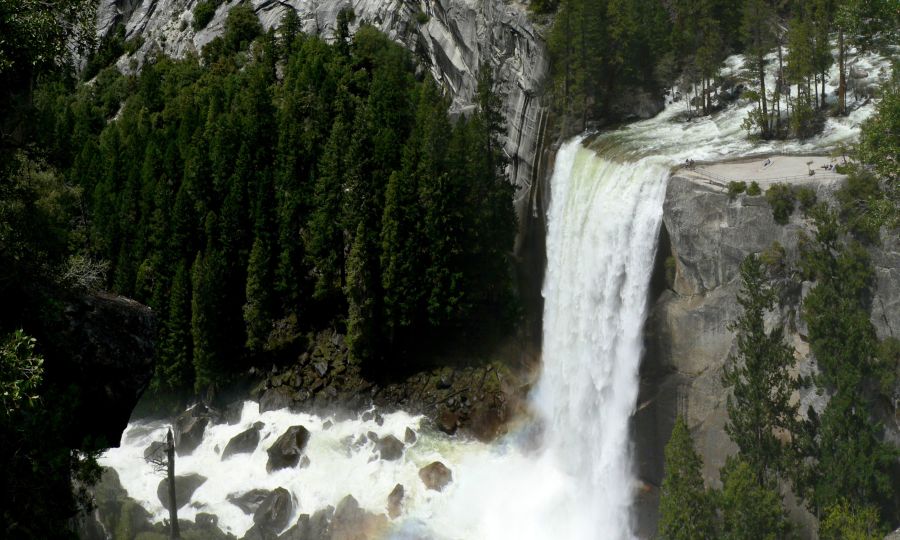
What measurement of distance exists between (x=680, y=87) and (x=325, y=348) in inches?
1042

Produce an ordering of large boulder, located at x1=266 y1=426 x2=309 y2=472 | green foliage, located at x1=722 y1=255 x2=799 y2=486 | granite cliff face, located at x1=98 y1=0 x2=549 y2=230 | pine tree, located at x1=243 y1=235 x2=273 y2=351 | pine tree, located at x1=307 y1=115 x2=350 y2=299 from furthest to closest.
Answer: pine tree, located at x1=243 y1=235 x2=273 y2=351 → granite cliff face, located at x1=98 y1=0 x2=549 y2=230 → pine tree, located at x1=307 y1=115 x2=350 y2=299 → large boulder, located at x1=266 y1=426 x2=309 y2=472 → green foliage, located at x1=722 y1=255 x2=799 y2=486

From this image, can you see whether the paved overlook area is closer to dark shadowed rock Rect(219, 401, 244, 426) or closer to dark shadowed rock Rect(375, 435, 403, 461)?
dark shadowed rock Rect(375, 435, 403, 461)

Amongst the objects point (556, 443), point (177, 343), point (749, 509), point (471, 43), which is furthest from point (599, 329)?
point (177, 343)

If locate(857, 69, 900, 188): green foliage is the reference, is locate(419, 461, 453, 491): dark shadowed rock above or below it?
below

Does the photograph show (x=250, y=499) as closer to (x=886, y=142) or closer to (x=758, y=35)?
(x=886, y=142)

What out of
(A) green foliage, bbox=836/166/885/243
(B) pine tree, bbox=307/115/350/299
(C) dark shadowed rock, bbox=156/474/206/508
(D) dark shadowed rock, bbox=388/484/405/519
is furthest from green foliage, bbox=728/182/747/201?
(C) dark shadowed rock, bbox=156/474/206/508

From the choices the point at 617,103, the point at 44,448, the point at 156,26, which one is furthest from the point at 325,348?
the point at 156,26

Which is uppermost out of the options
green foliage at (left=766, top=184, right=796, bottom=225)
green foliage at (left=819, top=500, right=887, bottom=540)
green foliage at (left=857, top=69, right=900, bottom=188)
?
green foliage at (left=857, top=69, right=900, bottom=188)

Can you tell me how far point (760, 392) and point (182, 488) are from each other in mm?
28599

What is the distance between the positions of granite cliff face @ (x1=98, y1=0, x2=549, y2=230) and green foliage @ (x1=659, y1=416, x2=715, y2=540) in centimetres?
2066

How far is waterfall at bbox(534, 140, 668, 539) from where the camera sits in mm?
37188

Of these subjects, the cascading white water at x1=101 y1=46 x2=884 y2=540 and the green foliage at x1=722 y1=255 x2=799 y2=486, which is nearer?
the green foliage at x1=722 y1=255 x2=799 y2=486

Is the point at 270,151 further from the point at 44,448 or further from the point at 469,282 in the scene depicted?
the point at 44,448

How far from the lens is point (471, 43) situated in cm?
5338
